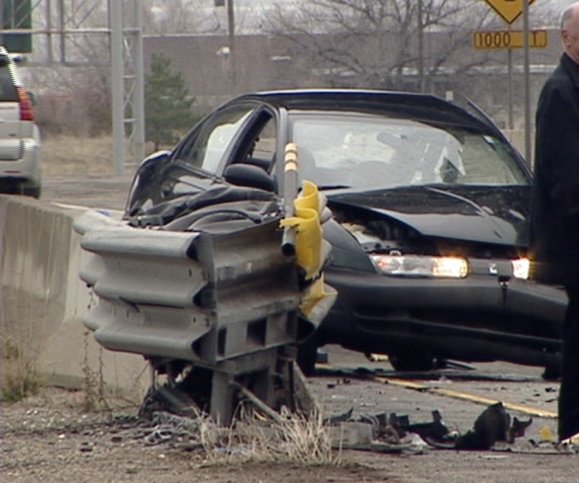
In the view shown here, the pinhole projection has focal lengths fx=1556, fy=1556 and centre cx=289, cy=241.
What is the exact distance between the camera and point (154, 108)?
4762 centimetres

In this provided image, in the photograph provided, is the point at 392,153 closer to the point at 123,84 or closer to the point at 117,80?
the point at 117,80

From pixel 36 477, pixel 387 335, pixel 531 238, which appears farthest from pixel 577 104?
pixel 36 477

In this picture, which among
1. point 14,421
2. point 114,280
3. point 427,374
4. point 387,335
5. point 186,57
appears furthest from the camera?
point 186,57

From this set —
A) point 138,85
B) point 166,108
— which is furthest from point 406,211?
point 166,108

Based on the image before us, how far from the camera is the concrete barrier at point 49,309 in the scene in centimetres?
767

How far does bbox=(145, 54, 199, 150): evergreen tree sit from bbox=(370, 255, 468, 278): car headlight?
38993 mm

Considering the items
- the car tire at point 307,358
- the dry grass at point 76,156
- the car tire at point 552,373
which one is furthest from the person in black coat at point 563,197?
the dry grass at point 76,156

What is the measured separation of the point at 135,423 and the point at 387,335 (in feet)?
5.35

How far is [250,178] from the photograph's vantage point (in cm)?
829

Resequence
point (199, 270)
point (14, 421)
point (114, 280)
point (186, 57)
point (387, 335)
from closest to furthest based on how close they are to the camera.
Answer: point (199, 270), point (114, 280), point (14, 421), point (387, 335), point (186, 57)

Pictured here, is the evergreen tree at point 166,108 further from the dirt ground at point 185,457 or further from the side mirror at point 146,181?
the dirt ground at point 185,457

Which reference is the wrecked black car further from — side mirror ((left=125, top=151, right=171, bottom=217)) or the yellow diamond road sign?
the yellow diamond road sign

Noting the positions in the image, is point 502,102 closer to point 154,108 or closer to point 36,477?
point 154,108

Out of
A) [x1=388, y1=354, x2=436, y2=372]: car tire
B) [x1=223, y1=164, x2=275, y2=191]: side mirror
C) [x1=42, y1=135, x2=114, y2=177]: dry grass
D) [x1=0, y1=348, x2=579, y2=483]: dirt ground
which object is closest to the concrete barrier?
[x1=0, y1=348, x2=579, y2=483]: dirt ground
